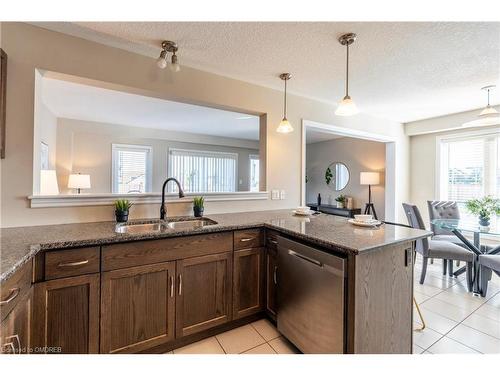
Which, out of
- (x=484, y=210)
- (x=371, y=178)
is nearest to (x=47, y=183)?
(x=484, y=210)

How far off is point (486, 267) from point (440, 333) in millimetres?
1131

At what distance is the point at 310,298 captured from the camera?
5.02ft

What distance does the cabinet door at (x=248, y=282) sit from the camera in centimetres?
191

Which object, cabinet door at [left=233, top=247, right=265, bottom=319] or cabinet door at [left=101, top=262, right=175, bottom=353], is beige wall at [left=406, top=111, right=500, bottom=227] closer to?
cabinet door at [left=233, top=247, right=265, bottom=319]

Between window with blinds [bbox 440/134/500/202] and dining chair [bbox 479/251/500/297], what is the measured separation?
1.92m

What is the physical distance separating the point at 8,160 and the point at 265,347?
2.32 meters

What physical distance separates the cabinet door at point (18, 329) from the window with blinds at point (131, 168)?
12.8 feet

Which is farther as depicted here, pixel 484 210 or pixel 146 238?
pixel 484 210

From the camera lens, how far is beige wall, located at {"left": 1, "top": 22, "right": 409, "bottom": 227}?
1660 millimetres

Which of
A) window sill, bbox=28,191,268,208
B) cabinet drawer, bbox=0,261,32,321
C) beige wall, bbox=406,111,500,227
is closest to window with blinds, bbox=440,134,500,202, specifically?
beige wall, bbox=406,111,500,227

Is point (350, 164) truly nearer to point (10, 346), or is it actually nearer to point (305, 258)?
point (305, 258)

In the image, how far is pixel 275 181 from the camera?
9.31ft
